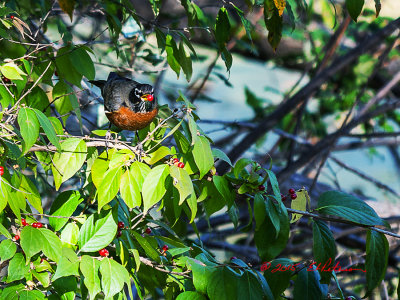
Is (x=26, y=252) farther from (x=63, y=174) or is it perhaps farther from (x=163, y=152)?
(x=163, y=152)

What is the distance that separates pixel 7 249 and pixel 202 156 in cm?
52

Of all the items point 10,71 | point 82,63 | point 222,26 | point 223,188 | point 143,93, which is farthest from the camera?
point 143,93

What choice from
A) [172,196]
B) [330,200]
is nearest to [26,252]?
[172,196]

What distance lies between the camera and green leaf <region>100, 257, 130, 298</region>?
1.26m

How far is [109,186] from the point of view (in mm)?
1301

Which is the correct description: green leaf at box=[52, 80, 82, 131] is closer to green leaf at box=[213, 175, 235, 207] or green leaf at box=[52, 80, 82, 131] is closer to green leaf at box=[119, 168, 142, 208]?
green leaf at box=[119, 168, 142, 208]

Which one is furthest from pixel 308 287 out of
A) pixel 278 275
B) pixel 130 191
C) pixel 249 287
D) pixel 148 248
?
pixel 130 191

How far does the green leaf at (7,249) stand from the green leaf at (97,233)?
0.52ft

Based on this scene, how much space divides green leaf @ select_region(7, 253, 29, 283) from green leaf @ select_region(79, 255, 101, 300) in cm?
14

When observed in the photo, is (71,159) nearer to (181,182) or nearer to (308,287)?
(181,182)

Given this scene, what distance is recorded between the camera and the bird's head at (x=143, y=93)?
204 centimetres

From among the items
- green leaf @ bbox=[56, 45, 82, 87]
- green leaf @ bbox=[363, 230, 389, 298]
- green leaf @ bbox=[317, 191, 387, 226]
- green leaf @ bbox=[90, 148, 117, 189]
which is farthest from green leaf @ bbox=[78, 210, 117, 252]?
green leaf @ bbox=[363, 230, 389, 298]

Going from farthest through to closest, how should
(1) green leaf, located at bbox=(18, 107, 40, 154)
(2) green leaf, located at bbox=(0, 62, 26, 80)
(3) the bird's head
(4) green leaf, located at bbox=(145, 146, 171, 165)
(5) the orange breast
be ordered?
1. (3) the bird's head
2. (5) the orange breast
3. (4) green leaf, located at bbox=(145, 146, 171, 165)
4. (2) green leaf, located at bbox=(0, 62, 26, 80)
5. (1) green leaf, located at bbox=(18, 107, 40, 154)

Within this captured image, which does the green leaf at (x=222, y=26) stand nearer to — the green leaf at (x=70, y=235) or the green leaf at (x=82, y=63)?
the green leaf at (x=82, y=63)
